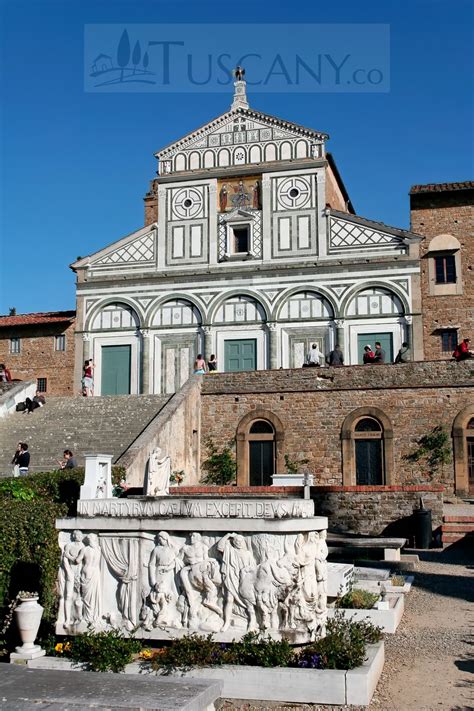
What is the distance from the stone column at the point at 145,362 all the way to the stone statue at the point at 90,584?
2235cm

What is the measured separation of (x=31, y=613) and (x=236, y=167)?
26427 mm

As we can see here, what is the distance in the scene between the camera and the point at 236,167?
32656 millimetres

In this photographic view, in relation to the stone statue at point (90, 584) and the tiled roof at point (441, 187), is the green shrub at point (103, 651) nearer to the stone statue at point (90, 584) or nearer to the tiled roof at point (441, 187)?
the stone statue at point (90, 584)

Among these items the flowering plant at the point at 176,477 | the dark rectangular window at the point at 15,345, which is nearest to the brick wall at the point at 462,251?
the flowering plant at the point at 176,477

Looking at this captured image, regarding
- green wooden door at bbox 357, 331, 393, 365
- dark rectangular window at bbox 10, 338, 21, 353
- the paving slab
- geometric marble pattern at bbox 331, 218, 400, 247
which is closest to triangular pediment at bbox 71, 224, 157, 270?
dark rectangular window at bbox 10, 338, 21, 353

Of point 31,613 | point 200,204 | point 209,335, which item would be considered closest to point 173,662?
point 31,613

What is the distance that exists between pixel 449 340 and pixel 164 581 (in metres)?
24.4

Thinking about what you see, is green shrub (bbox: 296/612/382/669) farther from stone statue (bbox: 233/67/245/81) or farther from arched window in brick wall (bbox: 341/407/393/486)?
stone statue (bbox: 233/67/245/81)

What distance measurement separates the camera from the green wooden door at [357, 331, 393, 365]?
29766 mm

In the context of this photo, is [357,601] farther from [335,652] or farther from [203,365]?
[203,365]

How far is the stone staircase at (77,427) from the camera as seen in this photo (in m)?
22.6

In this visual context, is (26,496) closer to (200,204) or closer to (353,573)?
(353,573)

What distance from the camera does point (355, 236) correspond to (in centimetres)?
3083

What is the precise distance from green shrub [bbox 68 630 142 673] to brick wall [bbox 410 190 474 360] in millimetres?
23949
